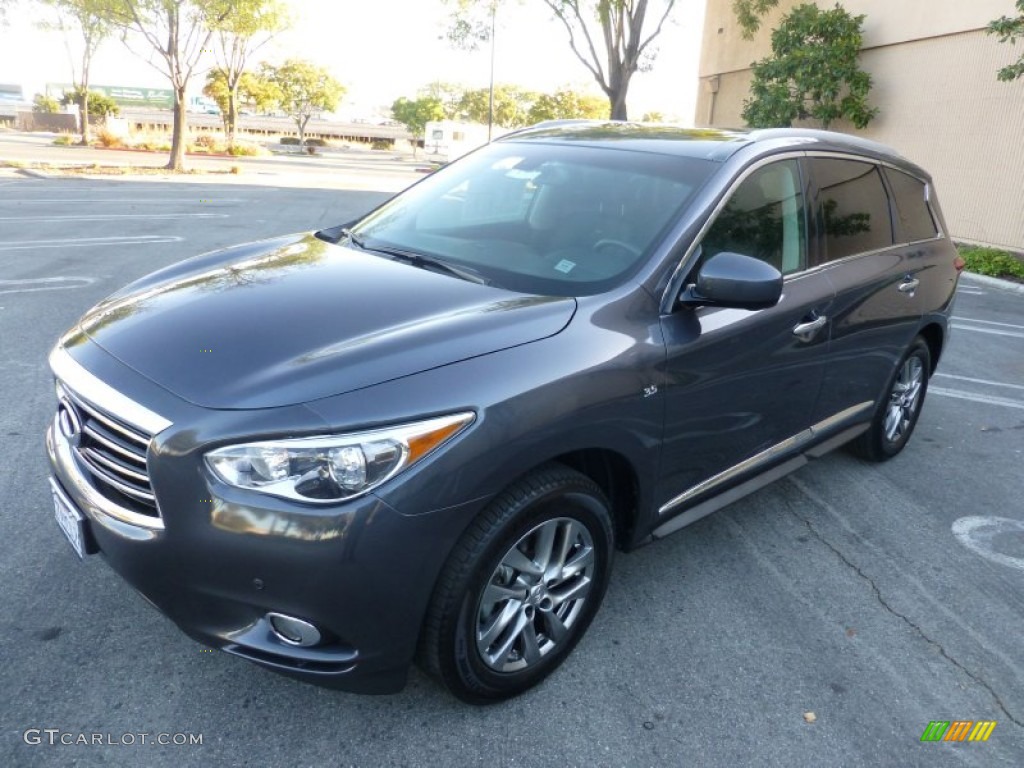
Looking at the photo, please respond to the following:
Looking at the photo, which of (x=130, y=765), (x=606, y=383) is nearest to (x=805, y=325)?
(x=606, y=383)

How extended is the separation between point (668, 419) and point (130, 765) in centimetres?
193

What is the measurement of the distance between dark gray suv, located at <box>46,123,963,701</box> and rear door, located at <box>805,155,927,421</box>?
2 centimetres

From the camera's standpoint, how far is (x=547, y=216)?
10.8 ft

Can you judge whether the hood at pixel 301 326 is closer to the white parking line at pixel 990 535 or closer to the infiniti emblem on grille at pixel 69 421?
the infiniti emblem on grille at pixel 69 421

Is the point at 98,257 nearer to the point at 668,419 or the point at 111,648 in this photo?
the point at 111,648

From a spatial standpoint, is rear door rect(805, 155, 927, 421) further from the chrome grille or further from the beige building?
the beige building

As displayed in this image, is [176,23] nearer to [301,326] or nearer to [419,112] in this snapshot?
[301,326]

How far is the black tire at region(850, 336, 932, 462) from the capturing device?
4488 millimetres

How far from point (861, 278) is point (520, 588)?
2.33 m

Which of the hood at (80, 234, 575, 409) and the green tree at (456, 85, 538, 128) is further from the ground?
the green tree at (456, 85, 538, 128)

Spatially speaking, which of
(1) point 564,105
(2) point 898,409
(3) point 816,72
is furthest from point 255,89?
(2) point 898,409

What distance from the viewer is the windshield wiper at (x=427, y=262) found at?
2.96 metres

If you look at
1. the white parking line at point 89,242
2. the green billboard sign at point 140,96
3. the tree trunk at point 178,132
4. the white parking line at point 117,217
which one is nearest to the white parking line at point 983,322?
the white parking line at point 89,242

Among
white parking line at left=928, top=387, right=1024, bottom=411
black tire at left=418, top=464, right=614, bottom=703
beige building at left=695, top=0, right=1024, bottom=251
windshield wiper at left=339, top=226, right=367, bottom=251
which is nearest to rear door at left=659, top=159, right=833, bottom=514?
black tire at left=418, top=464, right=614, bottom=703
